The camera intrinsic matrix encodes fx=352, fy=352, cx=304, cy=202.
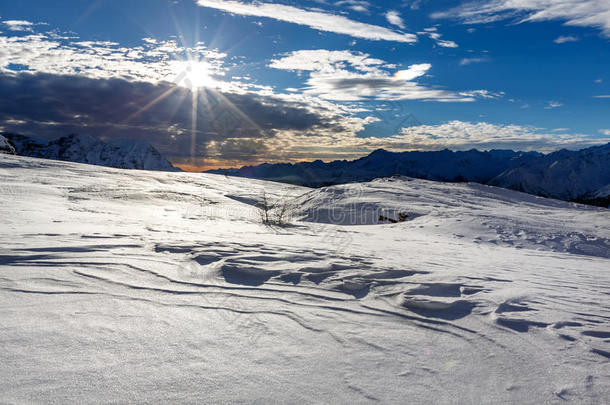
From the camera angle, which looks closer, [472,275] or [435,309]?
[435,309]

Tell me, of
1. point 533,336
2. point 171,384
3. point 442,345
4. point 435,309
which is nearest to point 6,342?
point 171,384

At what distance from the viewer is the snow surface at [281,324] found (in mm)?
1616

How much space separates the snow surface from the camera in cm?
162

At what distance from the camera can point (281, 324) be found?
7.68 ft

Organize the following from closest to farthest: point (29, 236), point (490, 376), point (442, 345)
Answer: point (490, 376)
point (442, 345)
point (29, 236)

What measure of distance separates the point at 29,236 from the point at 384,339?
14.4 ft

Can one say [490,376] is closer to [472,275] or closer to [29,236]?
[472,275]

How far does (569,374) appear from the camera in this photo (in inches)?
72.4

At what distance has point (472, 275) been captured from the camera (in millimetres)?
3916

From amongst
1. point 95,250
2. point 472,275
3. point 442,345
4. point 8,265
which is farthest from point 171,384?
point 472,275

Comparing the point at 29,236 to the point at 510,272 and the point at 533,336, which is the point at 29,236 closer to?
the point at 533,336

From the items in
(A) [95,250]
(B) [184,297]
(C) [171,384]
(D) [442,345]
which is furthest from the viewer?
(A) [95,250]

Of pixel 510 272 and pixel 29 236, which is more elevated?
pixel 29 236

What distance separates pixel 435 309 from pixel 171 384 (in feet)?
6.59
